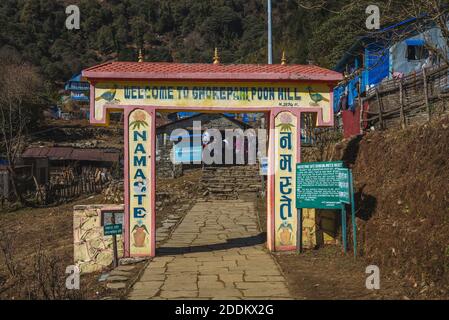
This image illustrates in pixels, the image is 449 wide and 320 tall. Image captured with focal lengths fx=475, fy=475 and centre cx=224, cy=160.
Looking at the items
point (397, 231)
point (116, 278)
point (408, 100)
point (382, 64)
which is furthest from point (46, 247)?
point (382, 64)

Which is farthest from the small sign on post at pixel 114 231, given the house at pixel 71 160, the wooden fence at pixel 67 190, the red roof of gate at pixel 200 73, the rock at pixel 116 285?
the house at pixel 71 160

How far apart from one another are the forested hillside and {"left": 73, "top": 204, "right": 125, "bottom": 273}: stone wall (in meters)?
46.4

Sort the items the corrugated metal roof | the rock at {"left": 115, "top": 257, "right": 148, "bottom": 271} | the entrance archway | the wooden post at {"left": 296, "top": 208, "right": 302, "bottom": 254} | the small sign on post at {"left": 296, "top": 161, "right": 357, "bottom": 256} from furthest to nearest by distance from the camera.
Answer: the corrugated metal roof → the wooden post at {"left": 296, "top": 208, "right": 302, "bottom": 254} → the entrance archway → the rock at {"left": 115, "top": 257, "right": 148, "bottom": 271} → the small sign on post at {"left": 296, "top": 161, "right": 357, "bottom": 256}

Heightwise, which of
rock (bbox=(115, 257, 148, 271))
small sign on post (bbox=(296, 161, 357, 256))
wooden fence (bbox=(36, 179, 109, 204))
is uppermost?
small sign on post (bbox=(296, 161, 357, 256))

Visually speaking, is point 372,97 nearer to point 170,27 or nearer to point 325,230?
point 325,230

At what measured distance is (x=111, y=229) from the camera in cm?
891

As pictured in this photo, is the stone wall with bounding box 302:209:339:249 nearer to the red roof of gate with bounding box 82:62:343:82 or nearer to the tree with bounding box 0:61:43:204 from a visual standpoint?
the red roof of gate with bounding box 82:62:343:82

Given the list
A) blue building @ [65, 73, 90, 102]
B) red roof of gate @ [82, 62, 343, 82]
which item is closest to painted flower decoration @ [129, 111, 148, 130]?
red roof of gate @ [82, 62, 343, 82]

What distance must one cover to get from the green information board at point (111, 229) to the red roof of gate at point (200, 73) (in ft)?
9.44

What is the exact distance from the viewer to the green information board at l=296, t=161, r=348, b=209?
29.1ft

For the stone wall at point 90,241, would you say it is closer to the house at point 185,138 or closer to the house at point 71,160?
the house at point 185,138

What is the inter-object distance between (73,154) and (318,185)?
90.6 feet
